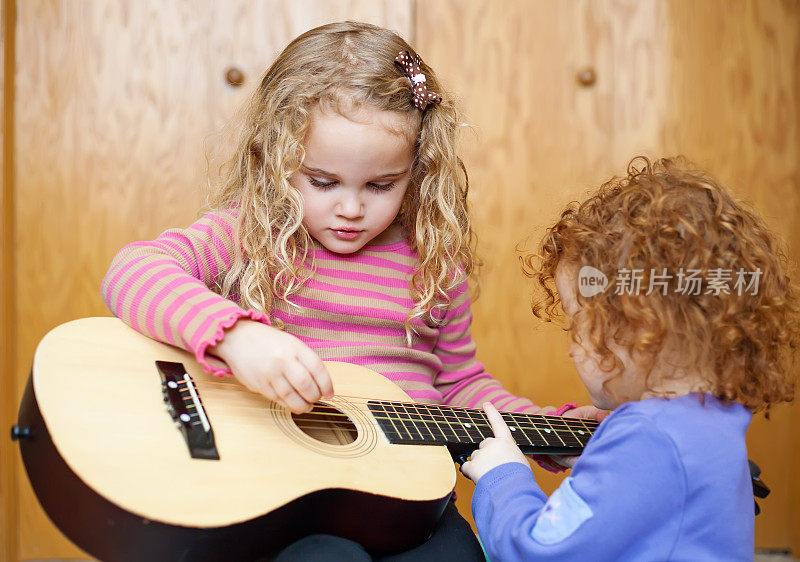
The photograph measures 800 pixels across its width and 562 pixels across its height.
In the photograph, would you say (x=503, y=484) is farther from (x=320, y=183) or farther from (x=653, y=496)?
(x=320, y=183)

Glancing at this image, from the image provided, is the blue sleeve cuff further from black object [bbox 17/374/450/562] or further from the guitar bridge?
the guitar bridge

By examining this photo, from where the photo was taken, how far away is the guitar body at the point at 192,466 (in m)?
0.73

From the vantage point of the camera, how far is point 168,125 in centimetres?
168

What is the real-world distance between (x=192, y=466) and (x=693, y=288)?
0.56 meters

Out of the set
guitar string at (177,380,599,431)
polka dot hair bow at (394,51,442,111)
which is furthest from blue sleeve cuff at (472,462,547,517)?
polka dot hair bow at (394,51,442,111)

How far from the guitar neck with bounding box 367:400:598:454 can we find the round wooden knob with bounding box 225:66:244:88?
94cm

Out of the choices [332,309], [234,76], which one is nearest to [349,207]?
[332,309]

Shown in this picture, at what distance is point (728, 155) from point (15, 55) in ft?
5.28

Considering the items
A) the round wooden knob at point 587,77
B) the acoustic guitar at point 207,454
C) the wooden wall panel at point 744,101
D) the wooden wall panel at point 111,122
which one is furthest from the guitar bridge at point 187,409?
the wooden wall panel at point 744,101

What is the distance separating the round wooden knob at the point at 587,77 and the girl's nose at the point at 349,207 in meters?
0.86

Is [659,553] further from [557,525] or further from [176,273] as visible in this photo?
[176,273]

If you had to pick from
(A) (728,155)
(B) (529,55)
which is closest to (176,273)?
(B) (529,55)

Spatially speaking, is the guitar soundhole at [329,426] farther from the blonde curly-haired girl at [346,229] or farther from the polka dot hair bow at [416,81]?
the polka dot hair bow at [416,81]

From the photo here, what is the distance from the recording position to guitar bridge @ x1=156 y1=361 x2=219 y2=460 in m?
0.82
